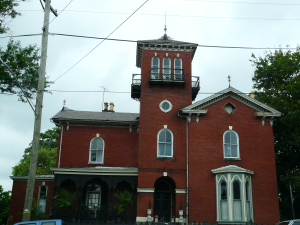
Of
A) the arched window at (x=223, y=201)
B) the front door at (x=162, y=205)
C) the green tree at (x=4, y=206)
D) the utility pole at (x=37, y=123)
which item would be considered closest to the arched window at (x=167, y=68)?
the front door at (x=162, y=205)

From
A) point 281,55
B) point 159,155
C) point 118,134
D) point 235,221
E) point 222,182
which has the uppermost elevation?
point 281,55

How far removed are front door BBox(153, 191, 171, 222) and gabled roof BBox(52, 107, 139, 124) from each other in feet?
19.5

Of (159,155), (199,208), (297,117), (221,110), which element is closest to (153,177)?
(159,155)

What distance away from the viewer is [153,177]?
23188 millimetres

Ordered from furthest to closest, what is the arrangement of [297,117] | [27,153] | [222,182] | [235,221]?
1. [27,153]
2. [297,117]
3. [222,182]
4. [235,221]

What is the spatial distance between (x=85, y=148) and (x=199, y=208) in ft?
32.6

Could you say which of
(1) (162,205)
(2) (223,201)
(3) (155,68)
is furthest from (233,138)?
(3) (155,68)

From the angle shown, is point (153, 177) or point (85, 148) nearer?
point (153, 177)

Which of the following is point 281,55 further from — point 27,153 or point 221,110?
point 27,153

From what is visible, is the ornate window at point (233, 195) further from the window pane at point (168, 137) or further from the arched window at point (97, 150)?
the arched window at point (97, 150)

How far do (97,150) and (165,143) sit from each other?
5.79 metres

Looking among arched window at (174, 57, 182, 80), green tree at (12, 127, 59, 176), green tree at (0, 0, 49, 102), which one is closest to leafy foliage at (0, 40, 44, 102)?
green tree at (0, 0, 49, 102)

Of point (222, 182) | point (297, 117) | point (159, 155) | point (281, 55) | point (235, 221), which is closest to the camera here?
point (235, 221)

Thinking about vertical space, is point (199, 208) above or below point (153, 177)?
below
